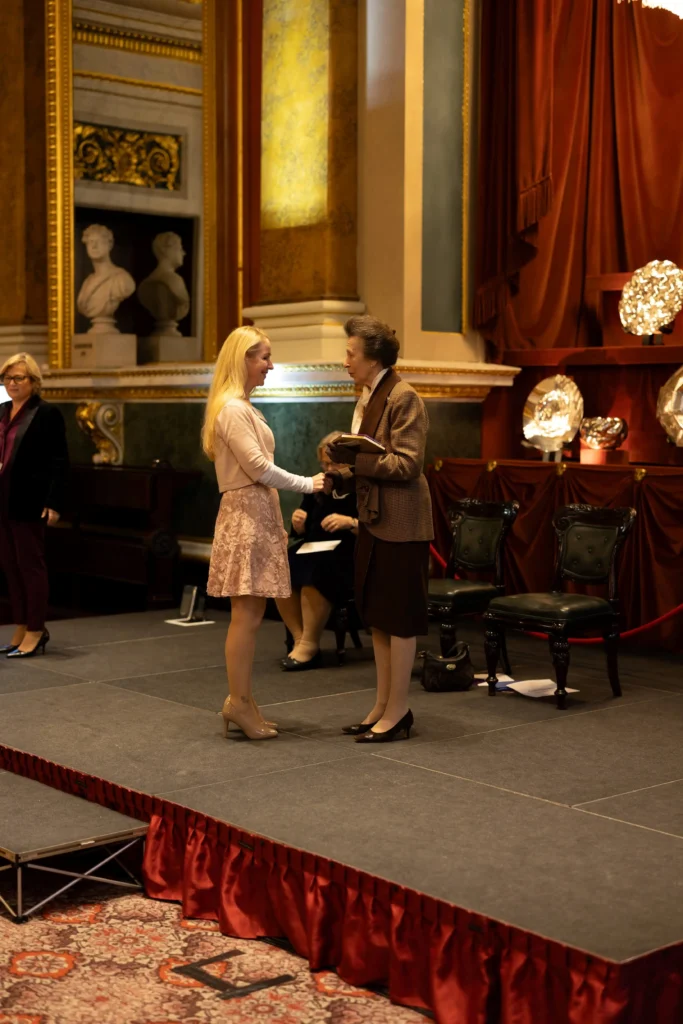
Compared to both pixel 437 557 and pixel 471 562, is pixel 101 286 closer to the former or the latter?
pixel 437 557

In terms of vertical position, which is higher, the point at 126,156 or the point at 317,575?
the point at 126,156

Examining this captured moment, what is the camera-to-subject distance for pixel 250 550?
479 centimetres

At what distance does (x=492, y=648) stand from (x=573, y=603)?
0.37 meters

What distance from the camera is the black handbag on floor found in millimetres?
5871

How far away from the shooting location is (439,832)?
3932mm

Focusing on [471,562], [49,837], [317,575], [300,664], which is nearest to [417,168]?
[471,562]

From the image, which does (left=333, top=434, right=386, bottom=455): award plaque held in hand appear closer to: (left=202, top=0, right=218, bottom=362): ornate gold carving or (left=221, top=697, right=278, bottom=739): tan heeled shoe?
(left=221, top=697, right=278, bottom=739): tan heeled shoe

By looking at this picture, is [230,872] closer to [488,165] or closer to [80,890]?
[80,890]

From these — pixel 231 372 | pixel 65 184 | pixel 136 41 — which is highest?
pixel 136 41

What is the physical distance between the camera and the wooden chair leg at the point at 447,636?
613 cm

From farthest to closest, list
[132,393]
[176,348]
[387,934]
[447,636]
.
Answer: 1. [176,348]
2. [132,393]
3. [447,636]
4. [387,934]

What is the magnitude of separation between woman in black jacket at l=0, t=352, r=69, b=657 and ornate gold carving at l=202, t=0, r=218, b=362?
10.8 feet

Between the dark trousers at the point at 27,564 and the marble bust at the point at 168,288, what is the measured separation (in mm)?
3948

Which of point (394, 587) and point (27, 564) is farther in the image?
point (27, 564)
